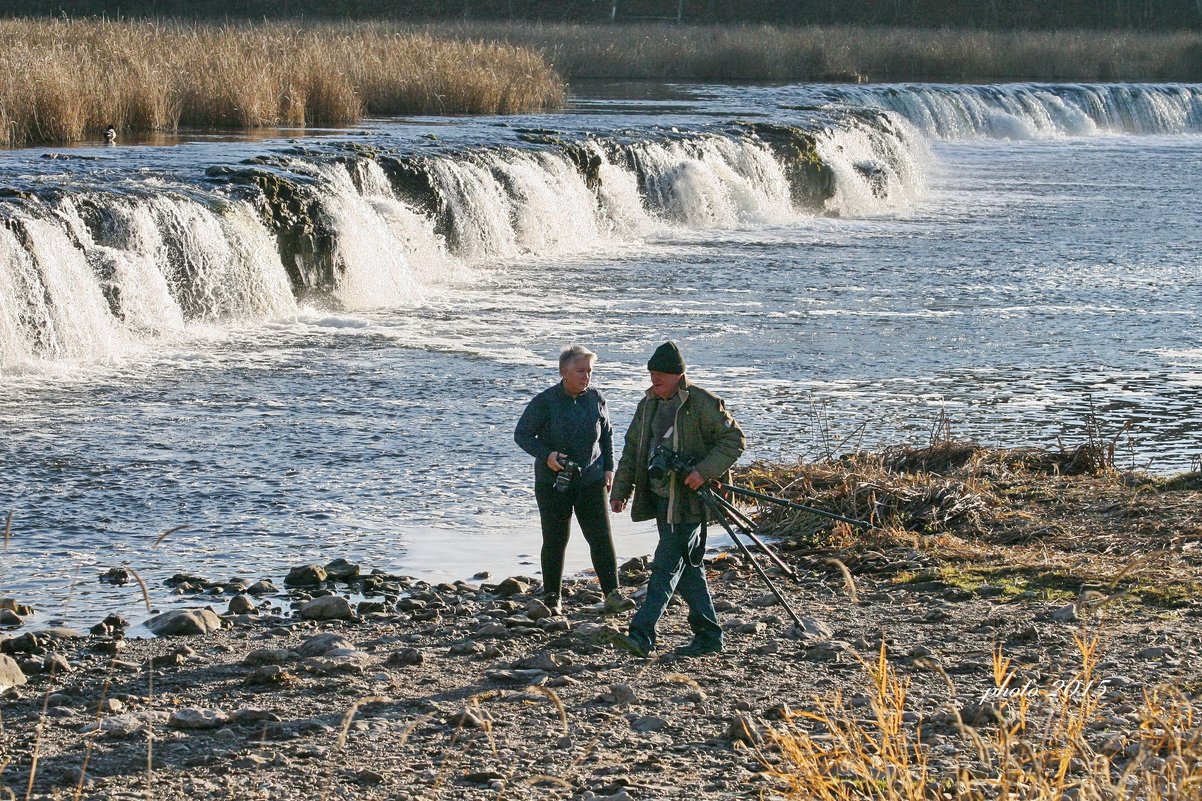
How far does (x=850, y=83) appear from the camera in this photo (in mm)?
48688

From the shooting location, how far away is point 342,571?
8.77 meters

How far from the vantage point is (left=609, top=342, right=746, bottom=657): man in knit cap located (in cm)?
724

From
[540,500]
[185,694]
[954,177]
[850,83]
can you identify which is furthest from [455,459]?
[850,83]

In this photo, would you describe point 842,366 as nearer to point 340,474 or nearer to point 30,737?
point 340,474

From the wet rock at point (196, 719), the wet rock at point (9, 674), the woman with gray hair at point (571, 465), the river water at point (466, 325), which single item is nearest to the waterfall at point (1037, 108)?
the river water at point (466, 325)

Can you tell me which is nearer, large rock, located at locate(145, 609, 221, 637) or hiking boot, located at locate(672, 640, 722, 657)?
hiking boot, located at locate(672, 640, 722, 657)

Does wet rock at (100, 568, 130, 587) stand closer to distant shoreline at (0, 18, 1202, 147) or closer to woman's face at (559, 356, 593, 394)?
woman's face at (559, 356, 593, 394)

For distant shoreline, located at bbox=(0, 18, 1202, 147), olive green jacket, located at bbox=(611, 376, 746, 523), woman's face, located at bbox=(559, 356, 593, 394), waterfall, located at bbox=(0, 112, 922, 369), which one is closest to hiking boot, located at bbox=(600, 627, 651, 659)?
olive green jacket, located at bbox=(611, 376, 746, 523)

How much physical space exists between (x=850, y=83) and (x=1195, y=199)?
18.4m

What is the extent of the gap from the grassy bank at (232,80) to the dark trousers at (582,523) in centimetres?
1548

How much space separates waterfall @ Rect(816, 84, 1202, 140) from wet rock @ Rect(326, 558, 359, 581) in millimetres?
35391

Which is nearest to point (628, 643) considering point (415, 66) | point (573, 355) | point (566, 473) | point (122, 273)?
point (566, 473)

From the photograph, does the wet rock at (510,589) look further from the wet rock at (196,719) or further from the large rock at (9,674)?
the large rock at (9,674)

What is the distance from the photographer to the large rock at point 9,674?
671cm
